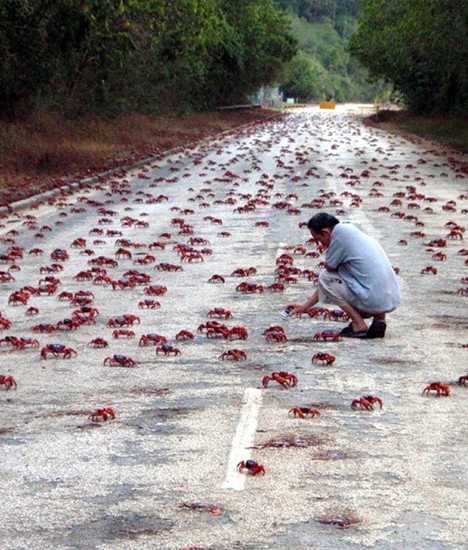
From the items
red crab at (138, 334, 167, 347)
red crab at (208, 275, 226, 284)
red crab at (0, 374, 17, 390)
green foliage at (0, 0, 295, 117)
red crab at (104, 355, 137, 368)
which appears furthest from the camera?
green foliage at (0, 0, 295, 117)

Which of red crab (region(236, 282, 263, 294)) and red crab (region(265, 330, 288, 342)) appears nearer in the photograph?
red crab (region(265, 330, 288, 342))

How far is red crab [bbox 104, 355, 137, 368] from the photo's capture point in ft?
29.8

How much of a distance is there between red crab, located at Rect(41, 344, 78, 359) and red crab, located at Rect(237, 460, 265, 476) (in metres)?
3.24

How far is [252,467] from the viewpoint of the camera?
21.1ft

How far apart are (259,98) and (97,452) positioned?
117 m

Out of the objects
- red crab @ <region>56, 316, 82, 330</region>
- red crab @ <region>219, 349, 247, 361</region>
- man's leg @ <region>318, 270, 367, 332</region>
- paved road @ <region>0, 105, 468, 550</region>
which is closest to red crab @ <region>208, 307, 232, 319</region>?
paved road @ <region>0, 105, 468, 550</region>

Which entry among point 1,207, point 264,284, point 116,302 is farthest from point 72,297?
point 1,207

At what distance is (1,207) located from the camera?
2183 centimetres

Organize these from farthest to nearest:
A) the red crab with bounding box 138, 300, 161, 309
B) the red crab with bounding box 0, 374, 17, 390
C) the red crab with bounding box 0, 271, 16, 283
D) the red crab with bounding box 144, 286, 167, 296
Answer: the red crab with bounding box 0, 271, 16, 283 → the red crab with bounding box 144, 286, 167, 296 → the red crab with bounding box 138, 300, 161, 309 → the red crab with bounding box 0, 374, 17, 390

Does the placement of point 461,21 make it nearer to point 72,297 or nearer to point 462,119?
point 462,119

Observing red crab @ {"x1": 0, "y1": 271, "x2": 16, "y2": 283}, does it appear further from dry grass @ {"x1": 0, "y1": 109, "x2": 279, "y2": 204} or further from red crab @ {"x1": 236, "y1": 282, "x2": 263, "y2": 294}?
dry grass @ {"x1": 0, "y1": 109, "x2": 279, "y2": 204}

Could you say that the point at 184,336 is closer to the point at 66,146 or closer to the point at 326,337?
the point at 326,337

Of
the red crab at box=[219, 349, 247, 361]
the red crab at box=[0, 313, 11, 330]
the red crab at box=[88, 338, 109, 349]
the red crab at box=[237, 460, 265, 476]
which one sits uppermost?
the red crab at box=[237, 460, 265, 476]

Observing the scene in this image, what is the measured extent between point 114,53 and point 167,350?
28.6m
